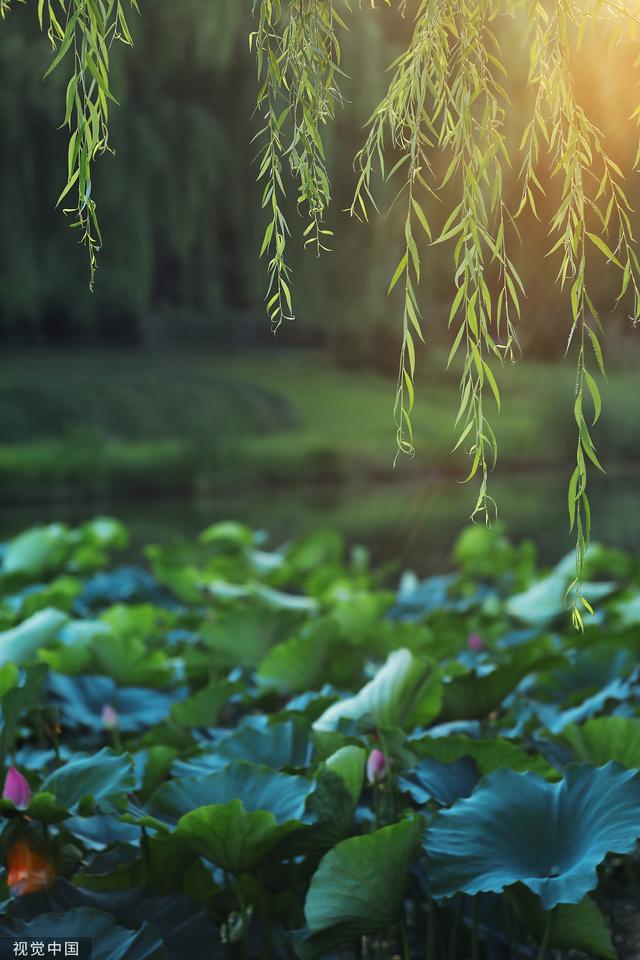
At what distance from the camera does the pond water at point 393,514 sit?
228 inches

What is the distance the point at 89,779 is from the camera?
3.97 ft

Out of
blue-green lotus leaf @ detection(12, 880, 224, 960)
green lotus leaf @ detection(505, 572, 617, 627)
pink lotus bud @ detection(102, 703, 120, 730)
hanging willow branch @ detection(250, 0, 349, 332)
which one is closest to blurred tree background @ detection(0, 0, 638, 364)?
green lotus leaf @ detection(505, 572, 617, 627)

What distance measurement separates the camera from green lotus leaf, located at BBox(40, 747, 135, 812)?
1.19m

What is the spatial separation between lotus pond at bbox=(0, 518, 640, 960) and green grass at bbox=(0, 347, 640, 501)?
5.95m

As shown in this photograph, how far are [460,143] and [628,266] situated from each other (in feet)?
0.55

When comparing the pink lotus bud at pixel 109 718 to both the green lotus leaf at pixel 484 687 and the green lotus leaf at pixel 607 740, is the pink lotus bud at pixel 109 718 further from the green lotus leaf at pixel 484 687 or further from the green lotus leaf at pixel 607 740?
the green lotus leaf at pixel 607 740

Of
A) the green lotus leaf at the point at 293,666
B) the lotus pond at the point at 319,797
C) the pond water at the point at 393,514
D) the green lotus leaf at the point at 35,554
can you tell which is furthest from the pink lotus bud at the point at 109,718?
the pond water at the point at 393,514

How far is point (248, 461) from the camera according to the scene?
856cm

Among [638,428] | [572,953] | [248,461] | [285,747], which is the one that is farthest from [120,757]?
[638,428]

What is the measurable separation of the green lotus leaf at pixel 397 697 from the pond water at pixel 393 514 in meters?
3.43

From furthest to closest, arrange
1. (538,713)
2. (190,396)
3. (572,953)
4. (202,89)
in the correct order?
(190,396), (202,89), (538,713), (572,953)

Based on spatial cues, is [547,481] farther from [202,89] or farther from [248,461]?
[202,89]

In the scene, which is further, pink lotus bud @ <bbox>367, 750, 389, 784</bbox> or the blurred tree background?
the blurred tree background

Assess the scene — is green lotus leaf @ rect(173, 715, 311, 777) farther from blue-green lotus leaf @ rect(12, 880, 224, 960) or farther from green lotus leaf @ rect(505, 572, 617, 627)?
green lotus leaf @ rect(505, 572, 617, 627)
